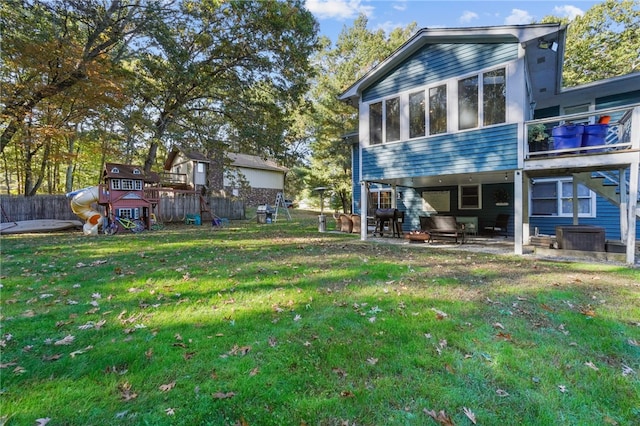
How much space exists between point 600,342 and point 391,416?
251cm

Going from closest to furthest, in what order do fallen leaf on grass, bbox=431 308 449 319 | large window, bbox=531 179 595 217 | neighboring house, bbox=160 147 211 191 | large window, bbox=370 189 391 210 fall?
fallen leaf on grass, bbox=431 308 449 319 → large window, bbox=531 179 595 217 → large window, bbox=370 189 391 210 → neighboring house, bbox=160 147 211 191

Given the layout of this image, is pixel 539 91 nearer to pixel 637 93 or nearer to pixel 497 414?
pixel 637 93

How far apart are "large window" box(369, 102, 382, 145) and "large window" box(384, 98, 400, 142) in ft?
0.90

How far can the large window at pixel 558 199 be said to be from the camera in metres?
10.2

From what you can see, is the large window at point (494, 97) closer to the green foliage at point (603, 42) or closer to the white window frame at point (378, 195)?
the white window frame at point (378, 195)

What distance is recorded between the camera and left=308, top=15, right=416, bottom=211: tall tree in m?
21.9

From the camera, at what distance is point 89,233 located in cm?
→ 1130

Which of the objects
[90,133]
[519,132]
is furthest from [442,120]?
[90,133]

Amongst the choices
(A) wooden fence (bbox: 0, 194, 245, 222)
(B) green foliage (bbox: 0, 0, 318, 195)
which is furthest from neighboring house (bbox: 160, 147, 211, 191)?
(B) green foliage (bbox: 0, 0, 318, 195)

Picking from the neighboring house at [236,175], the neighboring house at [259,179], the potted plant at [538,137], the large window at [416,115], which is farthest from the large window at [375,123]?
the neighboring house at [259,179]

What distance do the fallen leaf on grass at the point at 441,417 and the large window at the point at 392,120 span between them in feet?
28.1

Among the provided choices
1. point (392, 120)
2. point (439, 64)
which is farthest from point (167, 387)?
point (439, 64)

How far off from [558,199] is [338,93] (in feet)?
53.9

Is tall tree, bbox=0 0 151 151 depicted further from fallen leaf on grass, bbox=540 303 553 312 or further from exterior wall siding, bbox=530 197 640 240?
exterior wall siding, bbox=530 197 640 240
